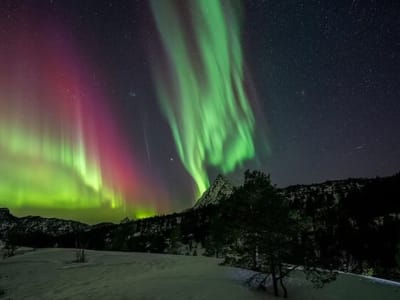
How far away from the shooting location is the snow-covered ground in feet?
56.8

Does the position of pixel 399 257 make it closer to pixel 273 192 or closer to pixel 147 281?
pixel 273 192

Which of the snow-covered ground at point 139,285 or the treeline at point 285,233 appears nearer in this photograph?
the snow-covered ground at point 139,285

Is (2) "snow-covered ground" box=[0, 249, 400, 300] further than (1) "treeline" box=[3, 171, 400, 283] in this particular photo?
No

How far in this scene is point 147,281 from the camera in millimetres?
20594

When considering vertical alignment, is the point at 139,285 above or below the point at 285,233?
below

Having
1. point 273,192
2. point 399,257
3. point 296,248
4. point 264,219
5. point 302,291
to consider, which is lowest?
point 399,257

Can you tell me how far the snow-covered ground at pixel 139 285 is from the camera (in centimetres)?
1731

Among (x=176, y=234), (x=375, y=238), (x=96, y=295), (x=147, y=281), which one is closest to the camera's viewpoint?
(x=96, y=295)

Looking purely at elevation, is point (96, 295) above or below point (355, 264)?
above

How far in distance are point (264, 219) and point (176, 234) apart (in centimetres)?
6976

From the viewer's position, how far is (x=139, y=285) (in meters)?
19.0

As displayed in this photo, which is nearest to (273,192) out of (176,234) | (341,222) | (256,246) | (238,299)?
(256,246)

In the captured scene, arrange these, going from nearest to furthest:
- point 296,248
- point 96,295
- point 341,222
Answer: point 96,295 < point 296,248 < point 341,222

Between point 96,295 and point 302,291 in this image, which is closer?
point 96,295
